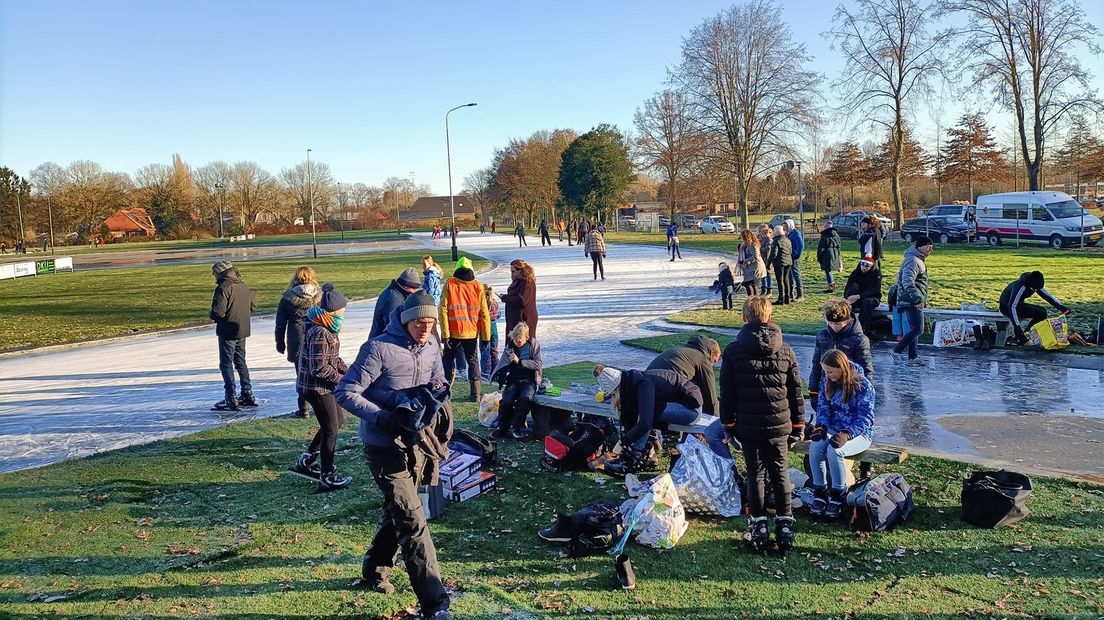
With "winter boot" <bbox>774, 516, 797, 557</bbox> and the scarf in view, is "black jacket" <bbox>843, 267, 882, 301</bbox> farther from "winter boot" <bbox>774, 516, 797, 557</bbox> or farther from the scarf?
the scarf

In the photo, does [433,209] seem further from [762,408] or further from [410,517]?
[410,517]

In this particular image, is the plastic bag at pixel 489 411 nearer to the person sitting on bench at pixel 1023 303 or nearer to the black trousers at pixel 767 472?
the black trousers at pixel 767 472

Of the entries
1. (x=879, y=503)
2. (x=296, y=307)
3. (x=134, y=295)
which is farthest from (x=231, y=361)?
(x=134, y=295)

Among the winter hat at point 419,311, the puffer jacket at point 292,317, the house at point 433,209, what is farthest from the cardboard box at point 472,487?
the house at point 433,209

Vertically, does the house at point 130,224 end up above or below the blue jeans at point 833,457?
above

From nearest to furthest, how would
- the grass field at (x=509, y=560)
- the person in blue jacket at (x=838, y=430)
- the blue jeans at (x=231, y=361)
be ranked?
1. the grass field at (x=509, y=560)
2. the person in blue jacket at (x=838, y=430)
3. the blue jeans at (x=231, y=361)

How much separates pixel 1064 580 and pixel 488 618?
11.5 ft

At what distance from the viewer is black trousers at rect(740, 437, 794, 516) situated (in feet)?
17.3

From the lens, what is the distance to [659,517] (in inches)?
212

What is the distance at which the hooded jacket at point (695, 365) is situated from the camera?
676 centimetres

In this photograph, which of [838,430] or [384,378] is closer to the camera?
[384,378]

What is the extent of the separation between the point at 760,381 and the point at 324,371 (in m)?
3.68

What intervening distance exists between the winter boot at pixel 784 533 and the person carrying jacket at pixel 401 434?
2310 millimetres

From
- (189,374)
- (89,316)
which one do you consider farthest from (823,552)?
(89,316)
